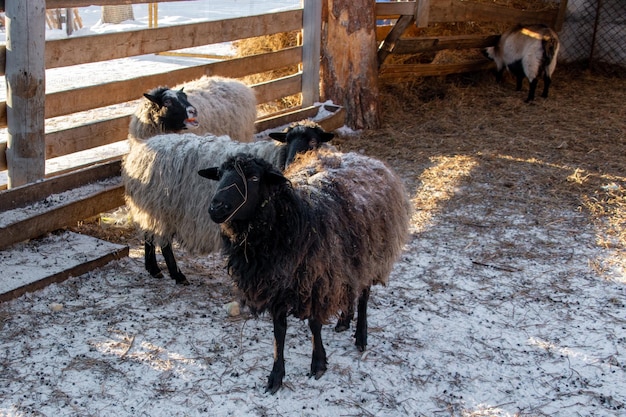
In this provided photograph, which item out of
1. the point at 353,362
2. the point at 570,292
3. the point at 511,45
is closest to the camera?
the point at 353,362

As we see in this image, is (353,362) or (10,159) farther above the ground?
(10,159)

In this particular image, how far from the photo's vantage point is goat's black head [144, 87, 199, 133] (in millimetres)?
5578

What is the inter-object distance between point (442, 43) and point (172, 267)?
7183 mm

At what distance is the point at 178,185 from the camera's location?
4809 mm

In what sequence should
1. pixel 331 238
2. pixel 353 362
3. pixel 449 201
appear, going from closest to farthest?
pixel 331 238
pixel 353 362
pixel 449 201

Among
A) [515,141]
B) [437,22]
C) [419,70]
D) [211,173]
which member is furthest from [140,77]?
[437,22]

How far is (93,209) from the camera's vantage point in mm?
5586

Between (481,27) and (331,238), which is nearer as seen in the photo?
→ (331,238)

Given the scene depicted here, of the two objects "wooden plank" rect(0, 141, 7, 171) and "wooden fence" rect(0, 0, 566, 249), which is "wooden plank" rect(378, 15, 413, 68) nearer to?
"wooden fence" rect(0, 0, 566, 249)

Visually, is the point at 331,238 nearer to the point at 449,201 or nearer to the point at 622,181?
the point at 449,201

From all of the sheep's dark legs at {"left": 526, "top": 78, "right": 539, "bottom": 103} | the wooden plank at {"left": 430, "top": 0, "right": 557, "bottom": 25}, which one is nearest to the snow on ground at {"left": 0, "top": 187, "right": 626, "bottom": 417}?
the wooden plank at {"left": 430, "top": 0, "right": 557, "bottom": 25}

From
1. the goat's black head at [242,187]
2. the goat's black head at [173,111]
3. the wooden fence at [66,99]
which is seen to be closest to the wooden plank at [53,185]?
the wooden fence at [66,99]

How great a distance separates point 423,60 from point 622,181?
536 centimetres

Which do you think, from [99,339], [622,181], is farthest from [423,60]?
[99,339]
